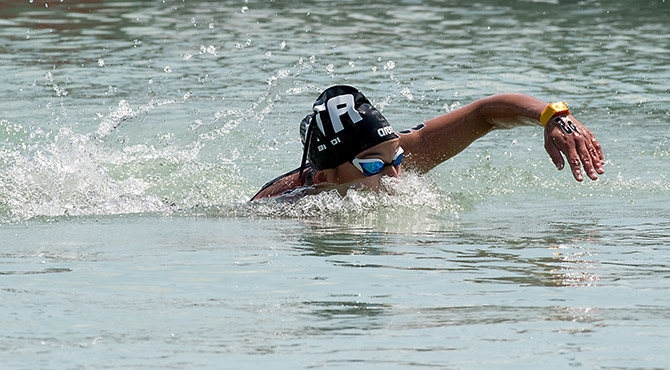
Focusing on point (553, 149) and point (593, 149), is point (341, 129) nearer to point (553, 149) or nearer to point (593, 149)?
point (553, 149)

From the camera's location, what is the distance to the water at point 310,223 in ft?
11.3

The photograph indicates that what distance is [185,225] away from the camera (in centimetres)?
629

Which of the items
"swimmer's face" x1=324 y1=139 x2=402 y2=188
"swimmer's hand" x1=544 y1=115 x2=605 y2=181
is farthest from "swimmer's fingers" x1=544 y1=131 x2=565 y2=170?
"swimmer's face" x1=324 y1=139 x2=402 y2=188

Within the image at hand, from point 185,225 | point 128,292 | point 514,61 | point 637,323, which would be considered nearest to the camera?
point 637,323

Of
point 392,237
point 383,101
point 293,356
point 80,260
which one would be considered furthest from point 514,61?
point 293,356

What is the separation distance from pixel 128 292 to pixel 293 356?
117 centimetres

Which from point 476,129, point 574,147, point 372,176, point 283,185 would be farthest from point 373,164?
point 574,147

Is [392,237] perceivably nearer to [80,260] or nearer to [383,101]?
[80,260]

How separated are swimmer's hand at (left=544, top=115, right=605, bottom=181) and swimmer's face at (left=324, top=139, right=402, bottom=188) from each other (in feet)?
4.18

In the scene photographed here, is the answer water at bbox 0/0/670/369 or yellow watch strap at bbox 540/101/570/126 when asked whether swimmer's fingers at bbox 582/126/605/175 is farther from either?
water at bbox 0/0/670/369

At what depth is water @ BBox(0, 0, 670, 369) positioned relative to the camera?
345cm

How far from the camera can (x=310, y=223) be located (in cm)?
635

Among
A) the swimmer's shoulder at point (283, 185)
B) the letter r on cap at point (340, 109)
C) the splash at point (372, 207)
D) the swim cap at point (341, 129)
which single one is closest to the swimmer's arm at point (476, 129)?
the splash at point (372, 207)

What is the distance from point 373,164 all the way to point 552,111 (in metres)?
1.29
